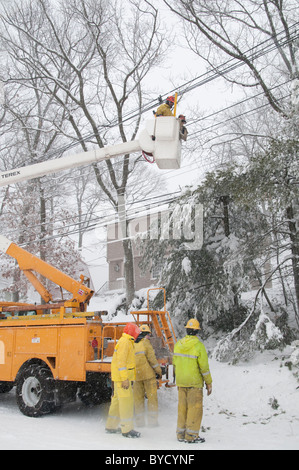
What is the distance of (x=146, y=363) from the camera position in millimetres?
7367

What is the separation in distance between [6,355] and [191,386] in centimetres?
460

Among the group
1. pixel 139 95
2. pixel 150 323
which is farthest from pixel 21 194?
pixel 150 323

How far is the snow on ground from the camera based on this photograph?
19.9 ft

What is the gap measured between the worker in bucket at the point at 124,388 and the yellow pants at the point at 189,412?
717 mm

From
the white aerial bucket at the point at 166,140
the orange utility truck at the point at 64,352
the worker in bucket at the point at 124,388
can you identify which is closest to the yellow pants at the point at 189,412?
the worker in bucket at the point at 124,388

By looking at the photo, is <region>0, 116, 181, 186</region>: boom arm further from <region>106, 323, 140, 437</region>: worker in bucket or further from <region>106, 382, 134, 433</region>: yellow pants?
<region>106, 382, 134, 433</region>: yellow pants

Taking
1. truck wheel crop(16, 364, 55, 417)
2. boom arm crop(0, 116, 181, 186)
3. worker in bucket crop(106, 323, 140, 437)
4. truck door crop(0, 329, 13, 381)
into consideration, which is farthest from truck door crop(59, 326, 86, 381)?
boom arm crop(0, 116, 181, 186)

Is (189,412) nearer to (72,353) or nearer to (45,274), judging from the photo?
(72,353)

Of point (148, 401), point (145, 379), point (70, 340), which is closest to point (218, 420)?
point (148, 401)

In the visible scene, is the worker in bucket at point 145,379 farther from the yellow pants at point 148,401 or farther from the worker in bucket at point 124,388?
the worker in bucket at point 124,388

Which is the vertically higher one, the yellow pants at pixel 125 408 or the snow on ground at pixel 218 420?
the yellow pants at pixel 125 408

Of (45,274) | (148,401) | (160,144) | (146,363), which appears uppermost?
(160,144)

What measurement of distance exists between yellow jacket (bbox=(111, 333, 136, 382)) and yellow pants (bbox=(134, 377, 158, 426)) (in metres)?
0.74

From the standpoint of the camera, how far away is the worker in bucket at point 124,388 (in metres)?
6.43
